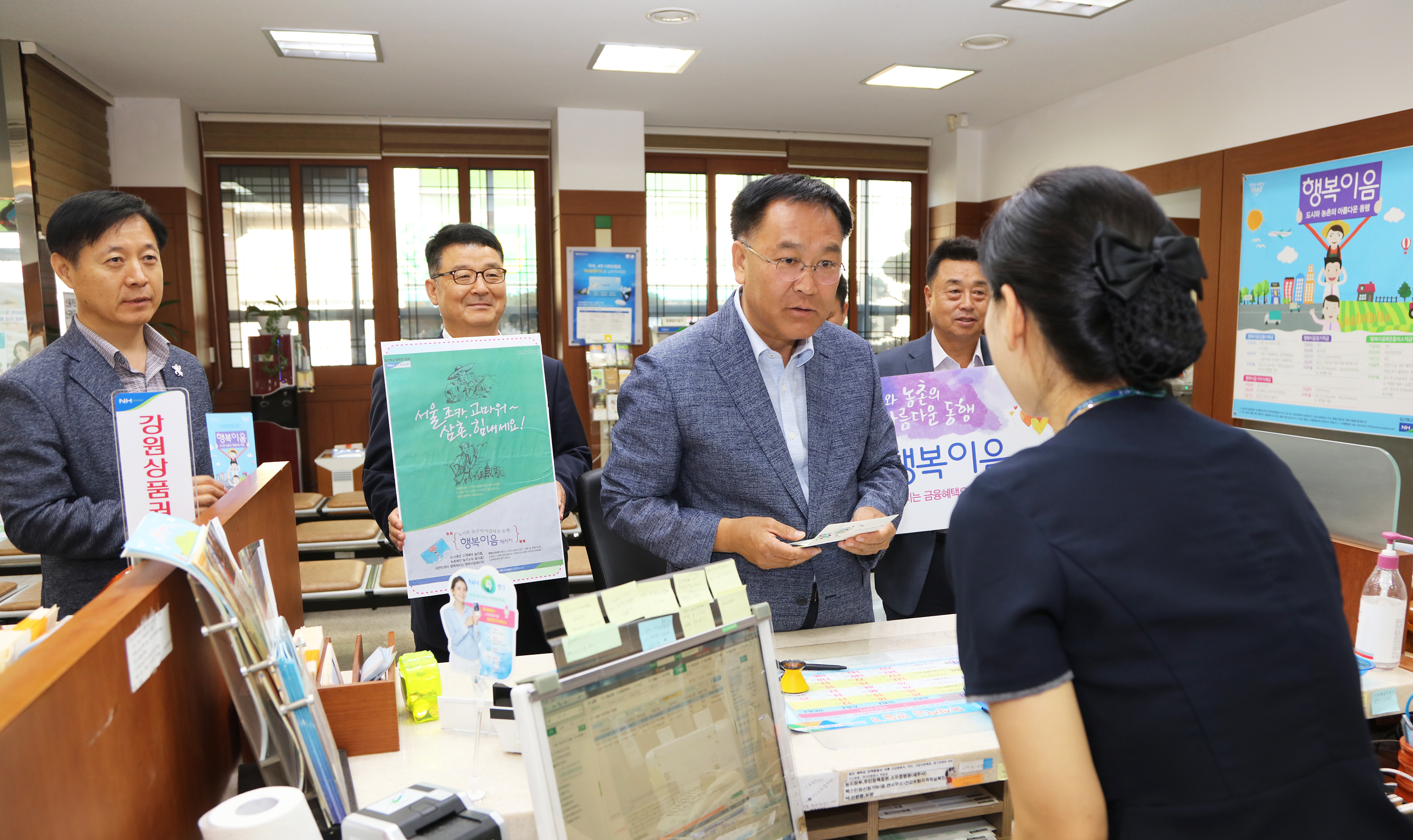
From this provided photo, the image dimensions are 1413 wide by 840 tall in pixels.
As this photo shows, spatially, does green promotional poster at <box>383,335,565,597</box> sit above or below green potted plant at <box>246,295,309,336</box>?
below

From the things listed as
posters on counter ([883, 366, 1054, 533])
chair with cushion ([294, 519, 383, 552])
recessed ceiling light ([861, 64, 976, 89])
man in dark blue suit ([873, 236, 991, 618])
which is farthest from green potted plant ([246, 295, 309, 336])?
posters on counter ([883, 366, 1054, 533])

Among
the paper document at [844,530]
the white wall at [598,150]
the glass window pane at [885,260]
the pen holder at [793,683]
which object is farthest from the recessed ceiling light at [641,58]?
the pen holder at [793,683]

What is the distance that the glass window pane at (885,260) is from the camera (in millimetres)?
8367

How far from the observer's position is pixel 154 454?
4.41 feet

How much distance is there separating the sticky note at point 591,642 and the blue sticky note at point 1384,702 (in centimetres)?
153

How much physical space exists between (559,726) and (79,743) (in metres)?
0.46

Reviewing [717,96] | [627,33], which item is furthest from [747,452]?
[717,96]

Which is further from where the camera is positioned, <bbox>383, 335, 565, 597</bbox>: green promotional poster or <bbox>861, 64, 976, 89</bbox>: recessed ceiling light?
<bbox>861, 64, 976, 89</bbox>: recessed ceiling light

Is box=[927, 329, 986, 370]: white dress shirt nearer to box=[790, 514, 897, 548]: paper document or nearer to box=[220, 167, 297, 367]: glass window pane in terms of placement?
box=[790, 514, 897, 548]: paper document

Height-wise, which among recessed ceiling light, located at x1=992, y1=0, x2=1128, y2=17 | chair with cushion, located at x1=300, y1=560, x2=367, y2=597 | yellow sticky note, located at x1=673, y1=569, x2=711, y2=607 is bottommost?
chair with cushion, located at x1=300, y1=560, x2=367, y2=597

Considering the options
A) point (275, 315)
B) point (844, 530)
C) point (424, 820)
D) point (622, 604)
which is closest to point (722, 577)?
point (622, 604)

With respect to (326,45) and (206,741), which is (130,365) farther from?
(326,45)

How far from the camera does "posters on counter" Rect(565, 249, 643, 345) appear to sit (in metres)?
7.34

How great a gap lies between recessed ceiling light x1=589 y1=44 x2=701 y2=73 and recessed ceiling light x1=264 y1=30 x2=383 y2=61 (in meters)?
1.38
